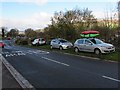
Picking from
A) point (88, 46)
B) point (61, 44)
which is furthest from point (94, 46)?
point (61, 44)

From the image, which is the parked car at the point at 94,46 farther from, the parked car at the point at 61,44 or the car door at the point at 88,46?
the parked car at the point at 61,44

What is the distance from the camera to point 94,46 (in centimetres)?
2442

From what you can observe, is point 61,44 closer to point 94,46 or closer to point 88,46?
point 88,46

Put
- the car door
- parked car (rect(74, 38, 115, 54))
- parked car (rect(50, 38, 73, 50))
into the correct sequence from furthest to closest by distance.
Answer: parked car (rect(50, 38, 73, 50)) < the car door < parked car (rect(74, 38, 115, 54))

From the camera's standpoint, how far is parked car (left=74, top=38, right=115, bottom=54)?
23406 mm

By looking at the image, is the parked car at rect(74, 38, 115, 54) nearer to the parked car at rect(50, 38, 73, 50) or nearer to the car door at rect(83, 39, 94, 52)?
the car door at rect(83, 39, 94, 52)

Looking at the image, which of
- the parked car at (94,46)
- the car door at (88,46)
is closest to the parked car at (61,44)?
the parked car at (94,46)

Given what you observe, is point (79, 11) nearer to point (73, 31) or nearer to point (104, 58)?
point (73, 31)

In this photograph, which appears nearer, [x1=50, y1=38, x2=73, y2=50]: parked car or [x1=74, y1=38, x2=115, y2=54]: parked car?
[x1=74, y1=38, x2=115, y2=54]: parked car

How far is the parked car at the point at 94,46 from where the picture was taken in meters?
23.4

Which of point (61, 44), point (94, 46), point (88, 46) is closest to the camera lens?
point (94, 46)

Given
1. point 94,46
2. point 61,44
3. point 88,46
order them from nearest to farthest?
point 94,46 → point 88,46 → point 61,44

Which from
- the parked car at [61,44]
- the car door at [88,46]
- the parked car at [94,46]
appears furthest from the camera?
the parked car at [61,44]

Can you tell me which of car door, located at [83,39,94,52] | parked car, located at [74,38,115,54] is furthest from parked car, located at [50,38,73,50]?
car door, located at [83,39,94,52]
